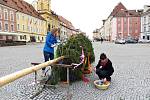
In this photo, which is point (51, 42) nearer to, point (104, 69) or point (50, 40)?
point (50, 40)

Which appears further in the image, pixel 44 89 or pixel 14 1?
pixel 14 1

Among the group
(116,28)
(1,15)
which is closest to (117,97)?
(1,15)

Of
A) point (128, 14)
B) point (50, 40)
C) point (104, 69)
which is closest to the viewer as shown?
point (104, 69)

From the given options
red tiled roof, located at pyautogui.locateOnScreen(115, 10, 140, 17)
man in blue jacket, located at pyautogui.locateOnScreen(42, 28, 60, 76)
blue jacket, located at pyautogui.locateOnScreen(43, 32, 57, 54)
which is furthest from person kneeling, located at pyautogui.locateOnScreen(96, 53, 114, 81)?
red tiled roof, located at pyautogui.locateOnScreen(115, 10, 140, 17)

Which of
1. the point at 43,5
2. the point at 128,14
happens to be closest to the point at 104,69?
the point at 43,5

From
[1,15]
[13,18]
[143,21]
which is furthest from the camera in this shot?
[143,21]

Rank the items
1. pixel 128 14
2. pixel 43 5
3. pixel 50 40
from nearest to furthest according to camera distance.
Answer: pixel 50 40
pixel 43 5
pixel 128 14

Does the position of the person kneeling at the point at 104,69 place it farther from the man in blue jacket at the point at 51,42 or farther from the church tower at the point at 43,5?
the church tower at the point at 43,5

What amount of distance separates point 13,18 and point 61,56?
50099 millimetres

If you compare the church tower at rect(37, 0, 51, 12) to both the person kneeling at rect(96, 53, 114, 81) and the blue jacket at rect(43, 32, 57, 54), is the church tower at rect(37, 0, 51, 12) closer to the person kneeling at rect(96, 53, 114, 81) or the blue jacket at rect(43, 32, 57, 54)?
the blue jacket at rect(43, 32, 57, 54)

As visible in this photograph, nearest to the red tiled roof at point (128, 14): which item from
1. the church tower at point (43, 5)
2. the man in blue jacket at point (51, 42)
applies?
the church tower at point (43, 5)

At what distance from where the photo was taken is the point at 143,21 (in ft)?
240

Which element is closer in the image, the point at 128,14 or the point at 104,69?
the point at 104,69

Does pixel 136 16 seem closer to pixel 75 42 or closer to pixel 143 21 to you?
pixel 143 21
